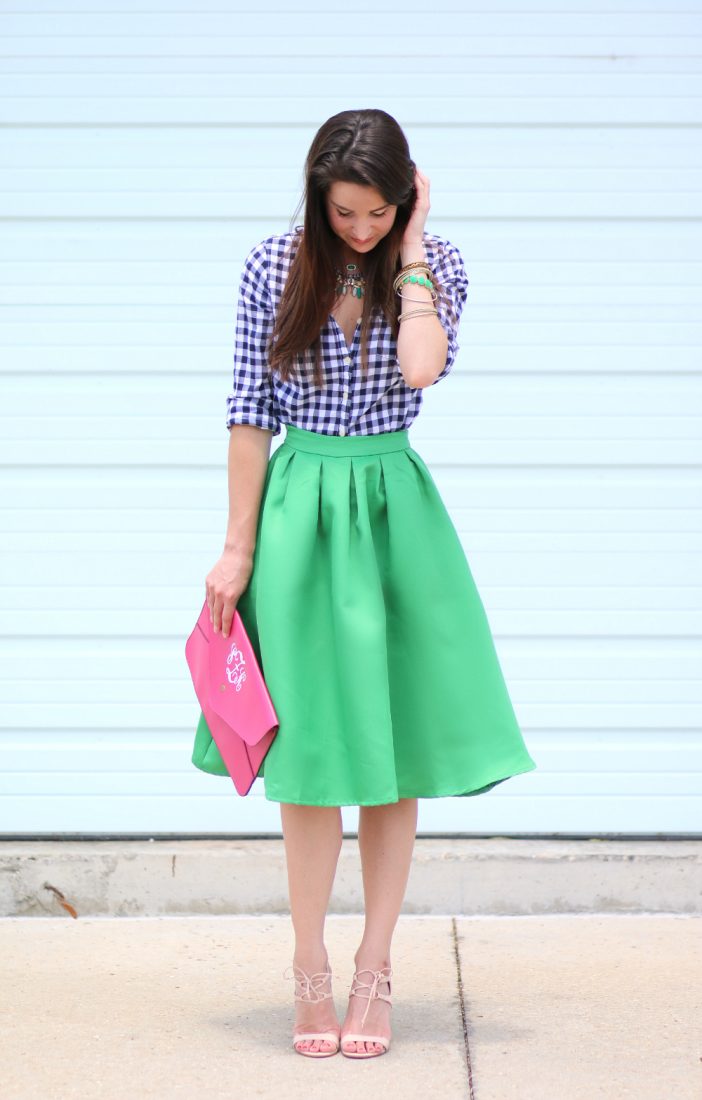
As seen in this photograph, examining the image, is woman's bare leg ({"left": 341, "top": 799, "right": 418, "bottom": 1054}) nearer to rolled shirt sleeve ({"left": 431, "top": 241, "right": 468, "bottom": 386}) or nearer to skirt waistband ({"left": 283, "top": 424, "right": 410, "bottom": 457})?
skirt waistband ({"left": 283, "top": 424, "right": 410, "bottom": 457})

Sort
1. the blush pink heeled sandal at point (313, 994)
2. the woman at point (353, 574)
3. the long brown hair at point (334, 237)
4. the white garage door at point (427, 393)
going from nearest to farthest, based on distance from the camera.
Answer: the long brown hair at point (334, 237) → the woman at point (353, 574) → the blush pink heeled sandal at point (313, 994) → the white garage door at point (427, 393)

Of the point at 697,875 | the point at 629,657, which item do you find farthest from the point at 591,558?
the point at 697,875

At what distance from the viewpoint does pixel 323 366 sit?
102 inches

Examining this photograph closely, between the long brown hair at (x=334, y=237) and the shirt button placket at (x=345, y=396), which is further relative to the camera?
the shirt button placket at (x=345, y=396)

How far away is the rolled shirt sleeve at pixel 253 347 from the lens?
259 centimetres

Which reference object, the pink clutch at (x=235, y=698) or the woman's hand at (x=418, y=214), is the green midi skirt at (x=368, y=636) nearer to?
the pink clutch at (x=235, y=698)

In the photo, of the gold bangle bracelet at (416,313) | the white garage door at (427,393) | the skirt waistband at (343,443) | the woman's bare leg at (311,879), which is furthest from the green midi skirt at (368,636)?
the white garage door at (427,393)

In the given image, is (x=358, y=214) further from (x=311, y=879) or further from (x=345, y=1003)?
(x=345, y=1003)

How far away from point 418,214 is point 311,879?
48.5 inches

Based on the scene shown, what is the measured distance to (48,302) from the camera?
12.5ft

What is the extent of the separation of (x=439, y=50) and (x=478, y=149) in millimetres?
280

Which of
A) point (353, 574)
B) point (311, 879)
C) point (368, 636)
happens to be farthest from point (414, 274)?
point (311, 879)

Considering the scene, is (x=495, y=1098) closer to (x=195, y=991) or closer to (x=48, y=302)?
(x=195, y=991)

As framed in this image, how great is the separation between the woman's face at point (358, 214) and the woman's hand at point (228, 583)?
607mm
